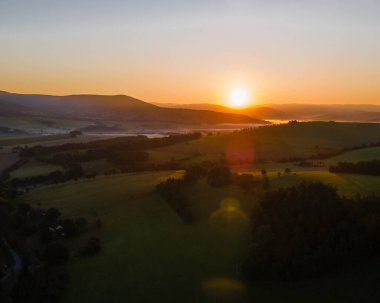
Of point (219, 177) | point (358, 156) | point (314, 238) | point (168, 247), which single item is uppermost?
point (219, 177)

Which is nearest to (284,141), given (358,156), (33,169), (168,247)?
(358,156)

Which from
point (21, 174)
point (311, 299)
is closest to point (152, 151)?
point (21, 174)

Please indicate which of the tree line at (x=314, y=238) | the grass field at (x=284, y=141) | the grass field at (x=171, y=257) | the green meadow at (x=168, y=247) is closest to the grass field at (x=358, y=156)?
the grass field at (x=284, y=141)

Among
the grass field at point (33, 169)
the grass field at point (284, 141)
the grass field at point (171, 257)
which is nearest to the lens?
the grass field at point (171, 257)

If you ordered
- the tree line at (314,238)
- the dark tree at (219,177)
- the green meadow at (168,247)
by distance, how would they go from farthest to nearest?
1. the dark tree at (219,177)
2. the tree line at (314,238)
3. the green meadow at (168,247)

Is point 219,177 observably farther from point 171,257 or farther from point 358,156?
point 358,156

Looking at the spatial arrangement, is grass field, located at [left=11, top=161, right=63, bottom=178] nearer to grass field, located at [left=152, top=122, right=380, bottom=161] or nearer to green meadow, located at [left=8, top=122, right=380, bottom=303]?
green meadow, located at [left=8, top=122, right=380, bottom=303]

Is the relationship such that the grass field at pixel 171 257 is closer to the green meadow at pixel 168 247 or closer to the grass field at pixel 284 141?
the green meadow at pixel 168 247

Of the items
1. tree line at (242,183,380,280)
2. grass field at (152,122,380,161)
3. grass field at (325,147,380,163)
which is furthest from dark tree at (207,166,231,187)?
grass field at (325,147,380,163)
